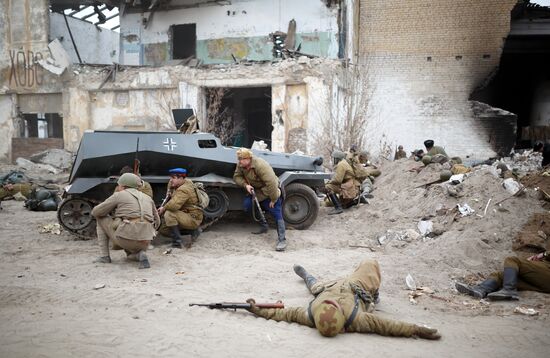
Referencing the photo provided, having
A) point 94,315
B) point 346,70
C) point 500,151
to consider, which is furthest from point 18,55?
point 500,151

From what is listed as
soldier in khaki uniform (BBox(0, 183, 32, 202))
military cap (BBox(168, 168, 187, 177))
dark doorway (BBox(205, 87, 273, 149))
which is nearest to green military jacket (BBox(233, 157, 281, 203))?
military cap (BBox(168, 168, 187, 177))

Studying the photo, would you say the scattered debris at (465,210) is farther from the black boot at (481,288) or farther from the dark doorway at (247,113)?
the dark doorway at (247,113)

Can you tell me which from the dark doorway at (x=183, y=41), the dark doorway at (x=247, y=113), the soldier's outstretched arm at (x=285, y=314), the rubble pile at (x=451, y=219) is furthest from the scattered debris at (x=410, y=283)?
the dark doorway at (x=183, y=41)

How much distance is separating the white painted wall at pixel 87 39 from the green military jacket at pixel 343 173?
1736 centimetres

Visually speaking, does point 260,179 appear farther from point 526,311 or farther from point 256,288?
point 526,311

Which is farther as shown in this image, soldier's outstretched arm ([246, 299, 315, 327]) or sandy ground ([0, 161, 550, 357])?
soldier's outstretched arm ([246, 299, 315, 327])

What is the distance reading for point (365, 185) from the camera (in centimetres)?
1131

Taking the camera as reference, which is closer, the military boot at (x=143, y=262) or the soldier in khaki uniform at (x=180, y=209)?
the military boot at (x=143, y=262)

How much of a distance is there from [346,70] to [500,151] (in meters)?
6.66

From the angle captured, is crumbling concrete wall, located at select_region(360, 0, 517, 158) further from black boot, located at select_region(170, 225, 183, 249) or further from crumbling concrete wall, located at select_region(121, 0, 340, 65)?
black boot, located at select_region(170, 225, 183, 249)

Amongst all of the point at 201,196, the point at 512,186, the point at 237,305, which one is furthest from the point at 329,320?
the point at 512,186

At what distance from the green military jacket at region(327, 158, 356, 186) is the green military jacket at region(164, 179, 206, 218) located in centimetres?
359

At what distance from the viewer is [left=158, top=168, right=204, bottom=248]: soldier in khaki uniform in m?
7.19

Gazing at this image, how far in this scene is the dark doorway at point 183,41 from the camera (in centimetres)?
2103
